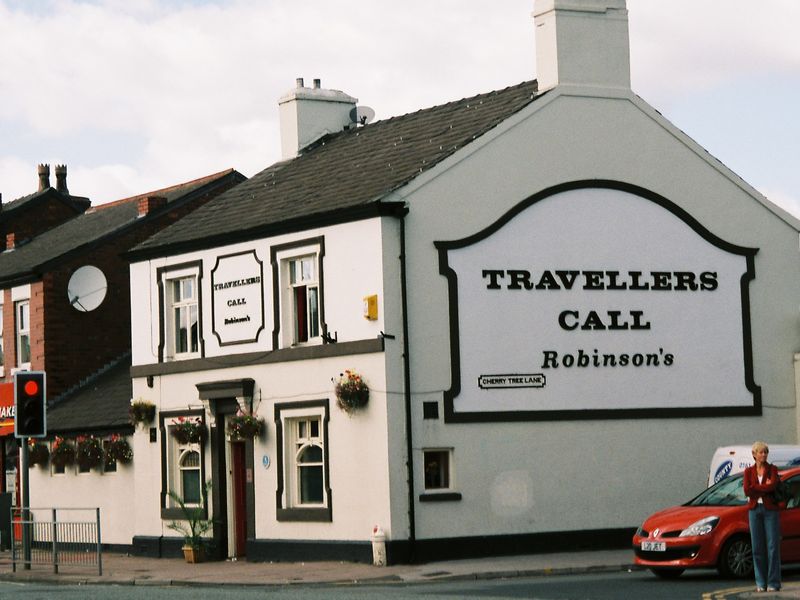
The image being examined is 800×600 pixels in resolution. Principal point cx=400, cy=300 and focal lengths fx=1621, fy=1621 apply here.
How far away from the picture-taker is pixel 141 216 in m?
40.9

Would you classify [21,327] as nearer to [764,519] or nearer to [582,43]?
[582,43]

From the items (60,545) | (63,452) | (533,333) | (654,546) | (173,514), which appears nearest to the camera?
(654,546)

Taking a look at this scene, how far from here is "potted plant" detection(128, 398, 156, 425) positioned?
107 feet

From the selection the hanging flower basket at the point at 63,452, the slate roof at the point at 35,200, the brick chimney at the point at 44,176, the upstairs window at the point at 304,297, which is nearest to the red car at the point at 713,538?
the upstairs window at the point at 304,297

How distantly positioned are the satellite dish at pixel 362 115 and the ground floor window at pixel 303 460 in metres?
9.22

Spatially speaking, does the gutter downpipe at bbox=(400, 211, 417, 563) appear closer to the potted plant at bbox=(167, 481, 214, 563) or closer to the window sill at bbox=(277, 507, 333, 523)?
the window sill at bbox=(277, 507, 333, 523)

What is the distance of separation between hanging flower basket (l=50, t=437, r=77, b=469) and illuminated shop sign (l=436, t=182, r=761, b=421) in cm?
1206

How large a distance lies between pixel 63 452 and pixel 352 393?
11.4 metres

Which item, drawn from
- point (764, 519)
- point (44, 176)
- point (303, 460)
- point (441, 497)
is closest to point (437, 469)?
point (441, 497)

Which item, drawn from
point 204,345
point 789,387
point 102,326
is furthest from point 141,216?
point 789,387

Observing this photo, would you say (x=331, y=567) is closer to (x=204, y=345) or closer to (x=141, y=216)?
(x=204, y=345)

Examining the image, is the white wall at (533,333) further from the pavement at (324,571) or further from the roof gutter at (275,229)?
the pavement at (324,571)

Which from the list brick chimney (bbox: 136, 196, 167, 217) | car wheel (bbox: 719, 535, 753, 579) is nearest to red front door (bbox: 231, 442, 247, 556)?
car wheel (bbox: 719, 535, 753, 579)

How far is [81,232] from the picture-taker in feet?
139
